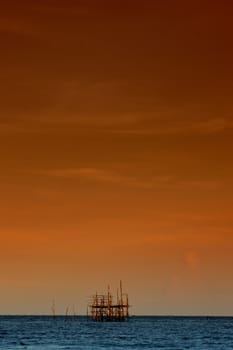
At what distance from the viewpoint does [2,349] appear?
316 feet

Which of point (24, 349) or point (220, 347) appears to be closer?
point (24, 349)

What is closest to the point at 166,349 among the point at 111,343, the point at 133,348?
the point at 133,348

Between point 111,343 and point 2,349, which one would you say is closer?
point 2,349

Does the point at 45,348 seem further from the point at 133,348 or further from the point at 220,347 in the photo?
the point at 220,347

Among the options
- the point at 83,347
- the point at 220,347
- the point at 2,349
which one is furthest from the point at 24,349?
the point at 220,347

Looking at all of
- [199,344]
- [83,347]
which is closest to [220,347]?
[199,344]

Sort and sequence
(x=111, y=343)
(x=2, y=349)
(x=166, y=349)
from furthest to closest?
(x=111, y=343), (x=166, y=349), (x=2, y=349)

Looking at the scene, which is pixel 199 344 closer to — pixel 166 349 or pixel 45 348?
pixel 166 349

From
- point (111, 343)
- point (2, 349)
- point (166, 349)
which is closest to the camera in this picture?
point (2, 349)

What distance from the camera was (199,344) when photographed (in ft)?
385

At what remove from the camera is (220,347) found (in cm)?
10981

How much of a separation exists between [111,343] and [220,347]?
14.4m

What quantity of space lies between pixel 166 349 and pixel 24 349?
17072 mm

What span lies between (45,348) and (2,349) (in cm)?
617
